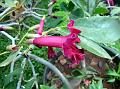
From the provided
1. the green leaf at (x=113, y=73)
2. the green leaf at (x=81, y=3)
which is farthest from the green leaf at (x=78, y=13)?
the green leaf at (x=113, y=73)

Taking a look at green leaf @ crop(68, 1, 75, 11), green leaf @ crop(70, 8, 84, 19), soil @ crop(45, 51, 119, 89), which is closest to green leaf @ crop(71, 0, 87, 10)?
green leaf @ crop(70, 8, 84, 19)

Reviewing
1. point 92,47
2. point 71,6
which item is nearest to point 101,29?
point 92,47

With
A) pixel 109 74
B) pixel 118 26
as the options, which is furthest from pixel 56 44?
pixel 109 74

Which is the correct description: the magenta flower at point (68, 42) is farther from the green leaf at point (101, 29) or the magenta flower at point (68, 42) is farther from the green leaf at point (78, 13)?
the green leaf at point (78, 13)

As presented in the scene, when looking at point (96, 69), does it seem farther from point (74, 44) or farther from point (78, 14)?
point (74, 44)

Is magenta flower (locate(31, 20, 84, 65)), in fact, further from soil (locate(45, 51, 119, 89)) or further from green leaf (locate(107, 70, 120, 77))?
green leaf (locate(107, 70, 120, 77))

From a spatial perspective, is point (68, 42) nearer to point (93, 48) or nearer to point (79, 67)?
point (93, 48)
